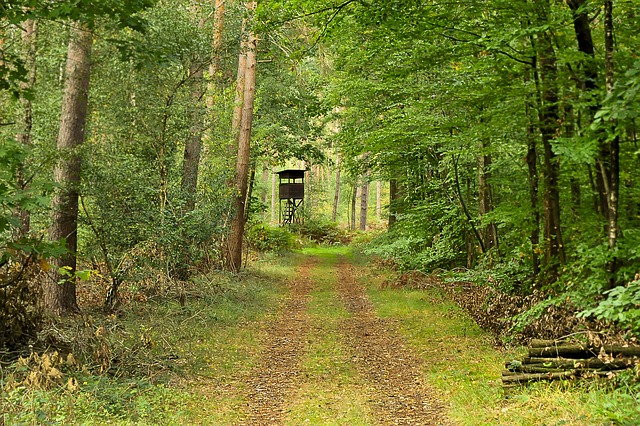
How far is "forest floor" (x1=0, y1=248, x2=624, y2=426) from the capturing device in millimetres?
6371

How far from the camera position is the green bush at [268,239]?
2686 cm

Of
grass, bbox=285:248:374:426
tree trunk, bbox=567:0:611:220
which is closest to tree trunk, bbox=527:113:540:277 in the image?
tree trunk, bbox=567:0:611:220

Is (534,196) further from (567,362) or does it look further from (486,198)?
(486,198)

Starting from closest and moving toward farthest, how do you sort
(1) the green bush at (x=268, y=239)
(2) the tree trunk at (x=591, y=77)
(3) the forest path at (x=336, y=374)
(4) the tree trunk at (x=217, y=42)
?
(3) the forest path at (x=336, y=374)
(2) the tree trunk at (x=591, y=77)
(4) the tree trunk at (x=217, y=42)
(1) the green bush at (x=268, y=239)

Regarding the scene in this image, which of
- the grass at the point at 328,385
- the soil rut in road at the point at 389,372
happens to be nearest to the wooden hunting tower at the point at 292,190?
the soil rut in road at the point at 389,372

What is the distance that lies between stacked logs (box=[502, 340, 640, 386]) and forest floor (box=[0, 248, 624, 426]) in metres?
0.20

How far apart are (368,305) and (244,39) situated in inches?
300

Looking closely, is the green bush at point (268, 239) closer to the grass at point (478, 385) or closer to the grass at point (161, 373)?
the grass at point (161, 373)

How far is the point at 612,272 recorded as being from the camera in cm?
704

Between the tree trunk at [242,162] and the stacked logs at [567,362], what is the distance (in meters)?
12.0

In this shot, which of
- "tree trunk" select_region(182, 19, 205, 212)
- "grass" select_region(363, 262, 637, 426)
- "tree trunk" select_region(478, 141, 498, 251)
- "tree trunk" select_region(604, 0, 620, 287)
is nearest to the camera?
"grass" select_region(363, 262, 637, 426)

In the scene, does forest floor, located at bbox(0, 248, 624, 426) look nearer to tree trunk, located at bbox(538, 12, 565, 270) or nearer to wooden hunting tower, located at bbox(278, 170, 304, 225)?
tree trunk, located at bbox(538, 12, 565, 270)

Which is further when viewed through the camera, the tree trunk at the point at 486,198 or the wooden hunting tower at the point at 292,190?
the wooden hunting tower at the point at 292,190

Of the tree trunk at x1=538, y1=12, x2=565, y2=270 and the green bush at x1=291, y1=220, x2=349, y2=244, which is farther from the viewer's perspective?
the green bush at x1=291, y1=220, x2=349, y2=244
